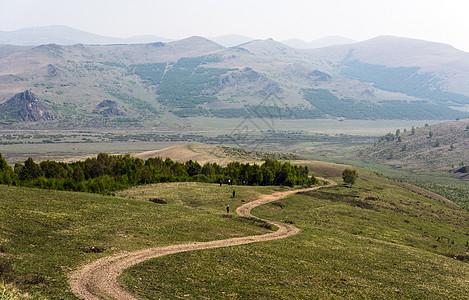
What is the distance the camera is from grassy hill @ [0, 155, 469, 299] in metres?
30.6

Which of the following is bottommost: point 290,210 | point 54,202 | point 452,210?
point 452,210

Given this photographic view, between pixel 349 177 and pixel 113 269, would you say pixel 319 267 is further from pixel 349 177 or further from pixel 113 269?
Answer: pixel 349 177

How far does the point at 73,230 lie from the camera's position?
4016 centimetres

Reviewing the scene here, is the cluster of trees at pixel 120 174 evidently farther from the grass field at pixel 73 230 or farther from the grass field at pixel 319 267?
the grass field at pixel 319 267

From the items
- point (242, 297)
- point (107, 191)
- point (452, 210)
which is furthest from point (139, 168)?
point (452, 210)

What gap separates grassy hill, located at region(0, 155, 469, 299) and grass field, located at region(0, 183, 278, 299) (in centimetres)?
10

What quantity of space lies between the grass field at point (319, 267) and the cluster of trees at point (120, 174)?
3293 cm

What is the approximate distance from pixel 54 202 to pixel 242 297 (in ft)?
103

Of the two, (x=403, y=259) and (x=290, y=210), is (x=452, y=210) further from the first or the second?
(x=403, y=259)

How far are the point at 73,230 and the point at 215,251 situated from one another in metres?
14.9

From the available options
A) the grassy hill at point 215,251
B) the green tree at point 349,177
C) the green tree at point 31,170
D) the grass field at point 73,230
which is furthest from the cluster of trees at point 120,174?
the grass field at point 73,230

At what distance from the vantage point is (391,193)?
4513 inches

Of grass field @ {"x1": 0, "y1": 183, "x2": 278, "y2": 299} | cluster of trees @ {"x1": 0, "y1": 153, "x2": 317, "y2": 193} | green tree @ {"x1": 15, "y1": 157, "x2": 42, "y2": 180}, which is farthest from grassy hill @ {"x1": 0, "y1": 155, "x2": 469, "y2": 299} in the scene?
green tree @ {"x1": 15, "y1": 157, "x2": 42, "y2": 180}

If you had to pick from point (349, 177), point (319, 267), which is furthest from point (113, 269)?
point (349, 177)
